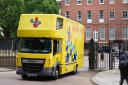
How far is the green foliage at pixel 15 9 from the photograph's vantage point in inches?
3012

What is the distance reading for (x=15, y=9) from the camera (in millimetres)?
75750

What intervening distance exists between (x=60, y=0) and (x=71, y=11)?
356 cm

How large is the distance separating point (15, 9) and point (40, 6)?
10098mm

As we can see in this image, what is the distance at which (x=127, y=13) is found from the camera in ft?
349

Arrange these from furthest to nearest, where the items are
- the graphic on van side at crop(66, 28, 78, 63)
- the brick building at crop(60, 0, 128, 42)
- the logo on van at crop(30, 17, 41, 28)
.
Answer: the brick building at crop(60, 0, 128, 42) < the graphic on van side at crop(66, 28, 78, 63) < the logo on van at crop(30, 17, 41, 28)

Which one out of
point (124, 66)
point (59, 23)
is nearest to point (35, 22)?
point (59, 23)

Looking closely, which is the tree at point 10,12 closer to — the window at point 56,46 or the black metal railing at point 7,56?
the black metal railing at point 7,56

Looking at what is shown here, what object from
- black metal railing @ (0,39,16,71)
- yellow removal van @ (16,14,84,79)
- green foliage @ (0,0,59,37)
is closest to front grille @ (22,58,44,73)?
yellow removal van @ (16,14,84,79)

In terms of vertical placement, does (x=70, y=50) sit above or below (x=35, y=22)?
below

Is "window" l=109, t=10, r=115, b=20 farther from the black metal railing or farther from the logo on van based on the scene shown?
the logo on van

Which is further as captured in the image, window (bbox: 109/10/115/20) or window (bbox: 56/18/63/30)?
window (bbox: 109/10/115/20)

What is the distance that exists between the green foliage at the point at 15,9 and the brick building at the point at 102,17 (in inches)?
910

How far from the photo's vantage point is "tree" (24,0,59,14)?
84.5 meters

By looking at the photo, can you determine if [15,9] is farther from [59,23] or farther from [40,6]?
[59,23]
